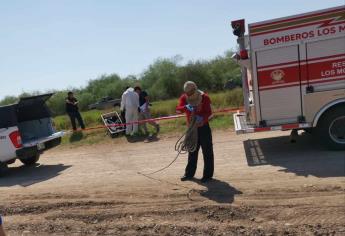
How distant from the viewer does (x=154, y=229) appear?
6.50 m

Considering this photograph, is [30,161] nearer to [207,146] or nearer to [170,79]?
A: [207,146]

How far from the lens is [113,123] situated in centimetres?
1720

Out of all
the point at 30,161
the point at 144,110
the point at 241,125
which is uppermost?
the point at 144,110

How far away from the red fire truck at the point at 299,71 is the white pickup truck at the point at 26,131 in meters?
5.44

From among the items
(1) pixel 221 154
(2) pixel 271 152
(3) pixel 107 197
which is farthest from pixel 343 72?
(3) pixel 107 197

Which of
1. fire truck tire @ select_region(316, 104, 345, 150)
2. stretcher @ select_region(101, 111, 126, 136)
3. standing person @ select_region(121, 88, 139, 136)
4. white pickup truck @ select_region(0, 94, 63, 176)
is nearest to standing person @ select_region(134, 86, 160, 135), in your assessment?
standing person @ select_region(121, 88, 139, 136)

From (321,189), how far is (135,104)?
9652 millimetres

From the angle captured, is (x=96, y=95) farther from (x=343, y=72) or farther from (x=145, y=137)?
(x=343, y=72)

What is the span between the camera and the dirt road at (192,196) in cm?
641

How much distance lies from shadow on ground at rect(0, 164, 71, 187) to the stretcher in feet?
11.9

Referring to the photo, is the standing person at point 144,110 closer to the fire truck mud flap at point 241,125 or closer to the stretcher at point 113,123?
the stretcher at point 113,123

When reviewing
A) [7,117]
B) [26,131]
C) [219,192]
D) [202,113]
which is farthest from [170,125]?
[219,192]

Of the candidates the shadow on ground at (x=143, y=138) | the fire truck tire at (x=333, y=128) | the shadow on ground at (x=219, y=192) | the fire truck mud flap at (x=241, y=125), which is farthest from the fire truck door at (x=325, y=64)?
the shadow on ground at (x=143, y=138)

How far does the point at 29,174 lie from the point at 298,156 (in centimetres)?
670
